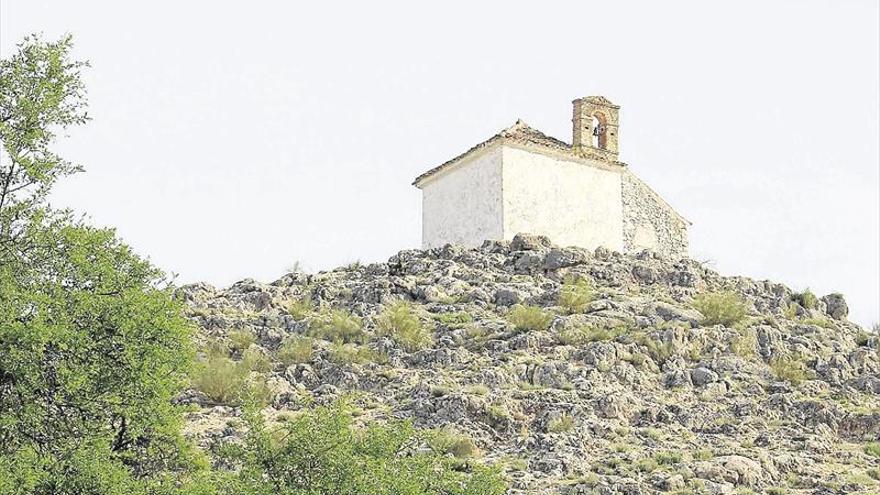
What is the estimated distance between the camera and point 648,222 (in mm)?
35156

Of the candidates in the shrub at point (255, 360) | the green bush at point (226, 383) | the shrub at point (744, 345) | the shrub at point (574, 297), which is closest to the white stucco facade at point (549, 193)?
the shrub at point (574, 297)

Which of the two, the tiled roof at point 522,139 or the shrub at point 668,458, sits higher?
the tiled roof at point 522,139

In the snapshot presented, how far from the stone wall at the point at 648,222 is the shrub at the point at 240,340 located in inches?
481

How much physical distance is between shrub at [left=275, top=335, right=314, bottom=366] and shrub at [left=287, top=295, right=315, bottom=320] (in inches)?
67.2

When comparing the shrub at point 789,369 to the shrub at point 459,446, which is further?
the shrub at point 789,369

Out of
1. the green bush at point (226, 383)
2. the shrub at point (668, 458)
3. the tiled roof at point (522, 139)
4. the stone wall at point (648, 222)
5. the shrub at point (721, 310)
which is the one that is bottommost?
the shrub at point (668, 458)

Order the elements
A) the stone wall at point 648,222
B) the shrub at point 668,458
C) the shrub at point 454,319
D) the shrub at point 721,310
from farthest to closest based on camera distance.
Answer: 1. the stone wall at point 648,222
2. the shrub at point 721,310
3. the shrub at point 454,319
4. the shrub at point 668,458

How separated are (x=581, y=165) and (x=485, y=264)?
4.75 m

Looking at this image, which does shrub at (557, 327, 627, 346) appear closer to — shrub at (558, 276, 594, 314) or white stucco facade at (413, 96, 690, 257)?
shrub at (558, 276, 594, 314)

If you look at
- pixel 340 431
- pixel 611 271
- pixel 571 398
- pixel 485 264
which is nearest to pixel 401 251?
pixel 485 264

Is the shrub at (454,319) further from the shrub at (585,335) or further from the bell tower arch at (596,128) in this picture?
the bell tower arch at (596,128)

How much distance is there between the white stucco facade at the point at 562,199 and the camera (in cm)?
3222

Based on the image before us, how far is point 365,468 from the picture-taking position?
559 inches

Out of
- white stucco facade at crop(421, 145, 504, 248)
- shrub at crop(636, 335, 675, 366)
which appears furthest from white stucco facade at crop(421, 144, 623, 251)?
shrub at crop(636, 335, 675, 366)
